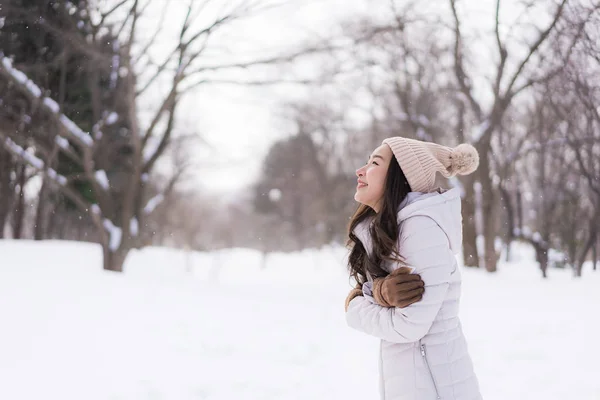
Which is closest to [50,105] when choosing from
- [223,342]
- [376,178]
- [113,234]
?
[113,234]

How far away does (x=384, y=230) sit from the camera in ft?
6.00

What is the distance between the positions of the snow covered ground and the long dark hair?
3.16 meters

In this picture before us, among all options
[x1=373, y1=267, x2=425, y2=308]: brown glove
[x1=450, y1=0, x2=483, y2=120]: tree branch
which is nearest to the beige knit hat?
[x1=373, y1=267, x2=425, y2=308]: brown glove

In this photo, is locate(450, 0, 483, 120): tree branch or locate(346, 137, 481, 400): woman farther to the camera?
locate(450, 0, 483, 120): tree branch

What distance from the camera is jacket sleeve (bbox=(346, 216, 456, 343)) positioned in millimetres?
1706

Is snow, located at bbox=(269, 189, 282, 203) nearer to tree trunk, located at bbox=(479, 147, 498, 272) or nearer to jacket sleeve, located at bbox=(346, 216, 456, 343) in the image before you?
tree trunk, located at bbox=(479, 147, 498, 272)

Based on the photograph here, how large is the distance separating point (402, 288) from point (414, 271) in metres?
0.10

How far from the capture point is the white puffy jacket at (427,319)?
5.65 feet

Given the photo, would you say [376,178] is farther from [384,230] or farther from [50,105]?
[50,105]

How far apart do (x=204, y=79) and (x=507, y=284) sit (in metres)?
7.34

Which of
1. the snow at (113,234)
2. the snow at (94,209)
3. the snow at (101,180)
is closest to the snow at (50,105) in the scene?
the snow at (101,180)

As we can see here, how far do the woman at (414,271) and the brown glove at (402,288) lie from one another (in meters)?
0.02

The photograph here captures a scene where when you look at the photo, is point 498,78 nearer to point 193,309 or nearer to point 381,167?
point 193,309

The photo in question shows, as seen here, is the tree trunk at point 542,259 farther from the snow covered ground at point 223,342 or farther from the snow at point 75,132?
the snow at point 75,132
